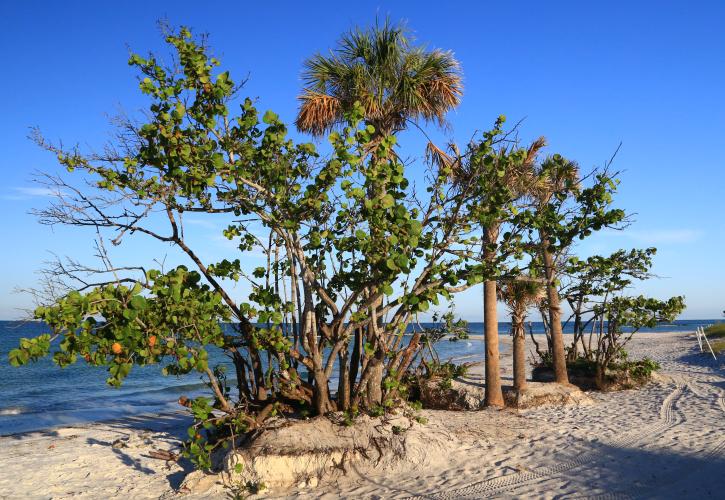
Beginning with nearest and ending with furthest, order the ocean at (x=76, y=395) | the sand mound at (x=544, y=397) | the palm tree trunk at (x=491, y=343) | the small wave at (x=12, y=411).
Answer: the palm tree trunk at (x=491, y=343) → the sand mound at (x=544, y=397) → the ocean at (x=76, y=395) → the small wave at (x=12, y=411)

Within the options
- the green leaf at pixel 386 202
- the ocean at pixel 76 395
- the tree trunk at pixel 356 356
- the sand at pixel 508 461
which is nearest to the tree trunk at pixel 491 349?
the sand at pixel 508 461

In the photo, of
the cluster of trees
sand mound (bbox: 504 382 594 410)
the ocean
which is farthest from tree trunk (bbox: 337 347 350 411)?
the ocean

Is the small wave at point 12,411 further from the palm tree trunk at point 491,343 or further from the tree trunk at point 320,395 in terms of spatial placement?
the palm tree trunk at point 491,343

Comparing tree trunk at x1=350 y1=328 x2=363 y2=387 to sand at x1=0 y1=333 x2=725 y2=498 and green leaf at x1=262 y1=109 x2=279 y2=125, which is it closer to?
sand at x1=0 y1=333 x2=725 y2=498

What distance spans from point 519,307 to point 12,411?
55.6ft

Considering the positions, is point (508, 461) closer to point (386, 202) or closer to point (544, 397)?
point (386, 202)

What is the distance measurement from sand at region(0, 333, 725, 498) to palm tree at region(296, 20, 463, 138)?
5.18m

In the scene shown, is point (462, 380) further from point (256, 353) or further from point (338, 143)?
point (338, 143)

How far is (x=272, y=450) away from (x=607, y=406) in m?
7.56

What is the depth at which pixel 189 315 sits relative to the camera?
622 centimetres

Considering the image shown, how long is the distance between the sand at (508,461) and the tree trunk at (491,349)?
524mm

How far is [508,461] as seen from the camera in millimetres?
7422

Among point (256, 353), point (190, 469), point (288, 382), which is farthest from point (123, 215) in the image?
point (190, 469)

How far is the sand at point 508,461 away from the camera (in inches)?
254
